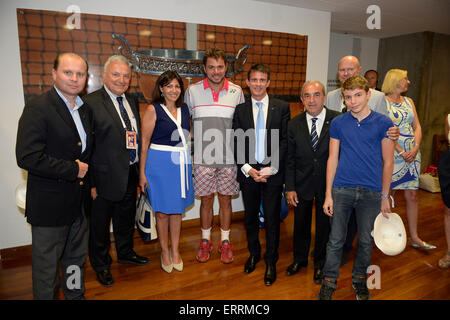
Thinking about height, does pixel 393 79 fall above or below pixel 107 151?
above

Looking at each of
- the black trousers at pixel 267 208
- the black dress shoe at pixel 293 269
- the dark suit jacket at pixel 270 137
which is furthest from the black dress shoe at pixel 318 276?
the dark suit jacket at pixel 270 137

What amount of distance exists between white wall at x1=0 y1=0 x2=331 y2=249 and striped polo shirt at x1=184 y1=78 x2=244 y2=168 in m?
1.21

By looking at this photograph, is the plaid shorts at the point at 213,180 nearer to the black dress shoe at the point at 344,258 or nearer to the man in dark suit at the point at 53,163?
the man in dark suit at the point at 53,163

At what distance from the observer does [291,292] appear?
2477mm

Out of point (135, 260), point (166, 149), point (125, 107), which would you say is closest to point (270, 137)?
point (166, 149)

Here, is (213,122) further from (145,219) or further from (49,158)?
(49,158)

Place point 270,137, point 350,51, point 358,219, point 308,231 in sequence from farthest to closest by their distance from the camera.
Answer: point 350,51 → point 308,231 → point 270,137 → point 358,219

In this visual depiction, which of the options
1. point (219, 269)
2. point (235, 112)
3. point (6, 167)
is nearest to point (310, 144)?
point (235, 112)

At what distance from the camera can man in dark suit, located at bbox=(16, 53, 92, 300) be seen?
1.79 m

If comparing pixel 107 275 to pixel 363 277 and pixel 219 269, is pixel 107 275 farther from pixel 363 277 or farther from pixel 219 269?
pixel 363 277

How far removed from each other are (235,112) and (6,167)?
7.52 ft

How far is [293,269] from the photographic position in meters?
2.73

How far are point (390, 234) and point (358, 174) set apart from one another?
1.65 feet

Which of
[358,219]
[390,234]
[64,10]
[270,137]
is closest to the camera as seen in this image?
[390,234]
